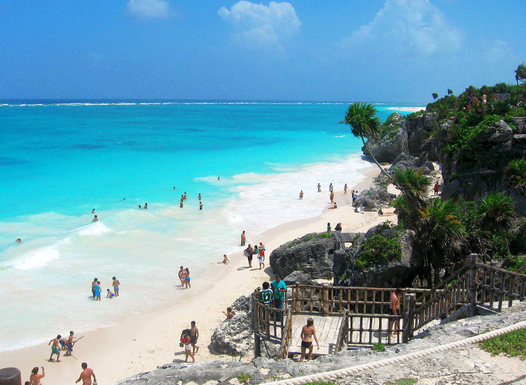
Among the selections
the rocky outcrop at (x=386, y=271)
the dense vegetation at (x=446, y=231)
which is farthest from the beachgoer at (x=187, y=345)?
the dense vegetation at (x=446, y=231)

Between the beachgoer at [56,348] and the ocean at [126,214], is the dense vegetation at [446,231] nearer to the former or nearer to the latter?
the ocean at [126,214]

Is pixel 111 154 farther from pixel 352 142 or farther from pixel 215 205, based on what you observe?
pixel 352 142

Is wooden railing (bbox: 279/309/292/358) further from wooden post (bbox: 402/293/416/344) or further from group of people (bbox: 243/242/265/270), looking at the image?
group of people (bbox: 243/242/265/270)

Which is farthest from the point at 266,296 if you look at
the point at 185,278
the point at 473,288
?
the point at 185,278

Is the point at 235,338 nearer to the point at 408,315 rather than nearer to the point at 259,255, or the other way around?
the point at 408,315

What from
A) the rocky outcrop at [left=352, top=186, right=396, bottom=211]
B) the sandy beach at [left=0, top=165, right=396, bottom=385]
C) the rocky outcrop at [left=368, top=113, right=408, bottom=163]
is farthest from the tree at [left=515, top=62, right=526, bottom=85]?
the sandy beach at [left=0, top=165, right=396, bottom=385]

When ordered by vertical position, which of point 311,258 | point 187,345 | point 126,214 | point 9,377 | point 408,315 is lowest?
point 187,345

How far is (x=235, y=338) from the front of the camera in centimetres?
1578

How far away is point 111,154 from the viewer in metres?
71.1

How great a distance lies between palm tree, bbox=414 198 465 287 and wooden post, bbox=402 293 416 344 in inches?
174

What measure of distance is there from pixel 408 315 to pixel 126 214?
28.5m

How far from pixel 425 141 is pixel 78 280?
45320mm

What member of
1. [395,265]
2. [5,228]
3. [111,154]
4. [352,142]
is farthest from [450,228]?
[352,142]

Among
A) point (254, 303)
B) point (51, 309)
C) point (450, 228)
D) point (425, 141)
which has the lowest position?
point (51, 309)
